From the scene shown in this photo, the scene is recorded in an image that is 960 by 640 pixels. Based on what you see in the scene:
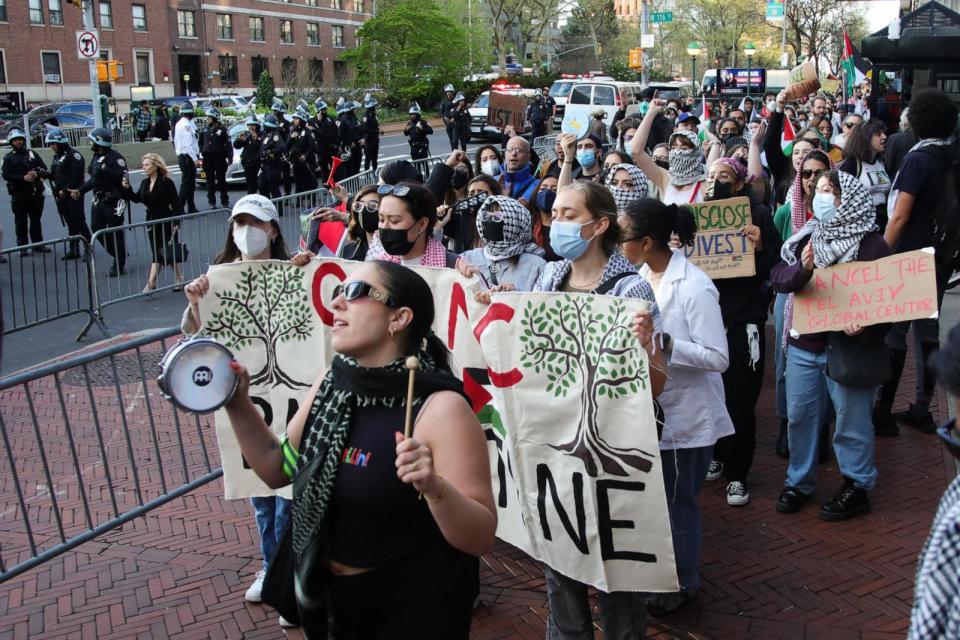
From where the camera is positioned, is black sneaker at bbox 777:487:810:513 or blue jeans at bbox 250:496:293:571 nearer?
blue jeans at bbox 250:496:293:571

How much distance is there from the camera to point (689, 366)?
4312 mm

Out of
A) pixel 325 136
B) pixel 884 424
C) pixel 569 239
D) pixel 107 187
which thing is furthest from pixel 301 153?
pixel 569 239

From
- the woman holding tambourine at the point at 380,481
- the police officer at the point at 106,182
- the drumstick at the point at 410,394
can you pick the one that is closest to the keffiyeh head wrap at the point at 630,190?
the woman holding tambourine at the point at 380,481

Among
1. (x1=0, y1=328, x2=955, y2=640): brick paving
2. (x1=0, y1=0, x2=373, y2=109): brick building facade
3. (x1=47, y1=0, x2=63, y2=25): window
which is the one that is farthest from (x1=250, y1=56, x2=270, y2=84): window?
(x1=0, y1=328, x2=955, y2=640): brick paving

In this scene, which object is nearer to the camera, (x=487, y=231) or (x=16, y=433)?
(x=487, y=231)

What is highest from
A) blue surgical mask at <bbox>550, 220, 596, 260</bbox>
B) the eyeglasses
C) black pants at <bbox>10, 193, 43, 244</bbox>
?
the eyeglasses

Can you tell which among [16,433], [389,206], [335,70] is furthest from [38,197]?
[335,70]

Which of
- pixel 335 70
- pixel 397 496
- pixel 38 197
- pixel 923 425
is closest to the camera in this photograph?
pixel 397 496

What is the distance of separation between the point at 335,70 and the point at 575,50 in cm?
2513

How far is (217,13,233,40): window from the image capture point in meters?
68.3

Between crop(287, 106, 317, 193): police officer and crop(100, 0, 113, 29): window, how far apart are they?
143 ft

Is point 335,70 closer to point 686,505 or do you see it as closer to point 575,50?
point 575,50

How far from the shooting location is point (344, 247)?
5945 millimetres

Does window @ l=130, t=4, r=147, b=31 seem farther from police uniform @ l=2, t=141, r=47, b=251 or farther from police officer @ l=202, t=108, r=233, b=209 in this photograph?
police uniform @ l=2, t=141, r=47, b=251
